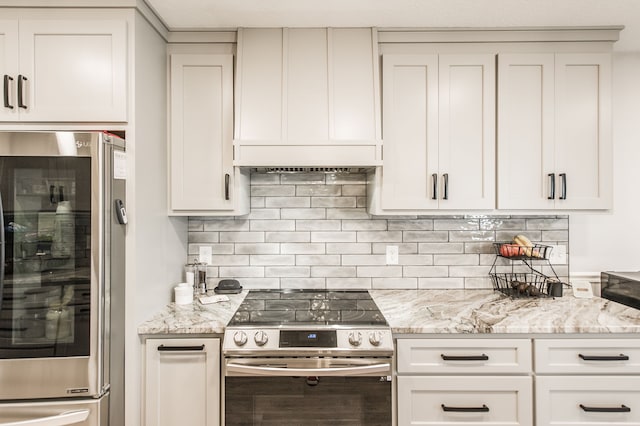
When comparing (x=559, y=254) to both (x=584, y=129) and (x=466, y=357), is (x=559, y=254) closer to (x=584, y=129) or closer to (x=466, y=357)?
(x=584, y=129)

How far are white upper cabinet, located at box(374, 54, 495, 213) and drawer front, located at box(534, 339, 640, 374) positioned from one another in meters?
0.78

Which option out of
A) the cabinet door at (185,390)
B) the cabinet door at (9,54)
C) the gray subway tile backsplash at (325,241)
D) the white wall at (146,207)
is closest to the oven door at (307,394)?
the cabinet door at (185,390)

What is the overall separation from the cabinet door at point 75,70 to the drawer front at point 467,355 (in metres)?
1.79

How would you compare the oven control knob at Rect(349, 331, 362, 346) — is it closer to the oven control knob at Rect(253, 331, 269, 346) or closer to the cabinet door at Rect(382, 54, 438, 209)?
the oven control knob at Rect(253, 331, 269, 346)

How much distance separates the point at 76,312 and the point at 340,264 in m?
Answer: 1.48

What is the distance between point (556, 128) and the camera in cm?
208

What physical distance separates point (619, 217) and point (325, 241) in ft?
6.47

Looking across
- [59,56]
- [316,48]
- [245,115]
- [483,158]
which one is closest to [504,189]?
[483,158]

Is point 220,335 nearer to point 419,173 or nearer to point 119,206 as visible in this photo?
point 119,206

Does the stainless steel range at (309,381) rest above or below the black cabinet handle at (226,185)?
below

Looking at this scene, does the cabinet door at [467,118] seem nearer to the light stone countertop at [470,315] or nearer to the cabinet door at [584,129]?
the cabinet door at [584,129]

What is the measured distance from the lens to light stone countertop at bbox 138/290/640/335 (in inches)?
68.7

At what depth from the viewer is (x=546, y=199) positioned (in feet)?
6.88

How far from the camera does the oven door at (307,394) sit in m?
1.67
